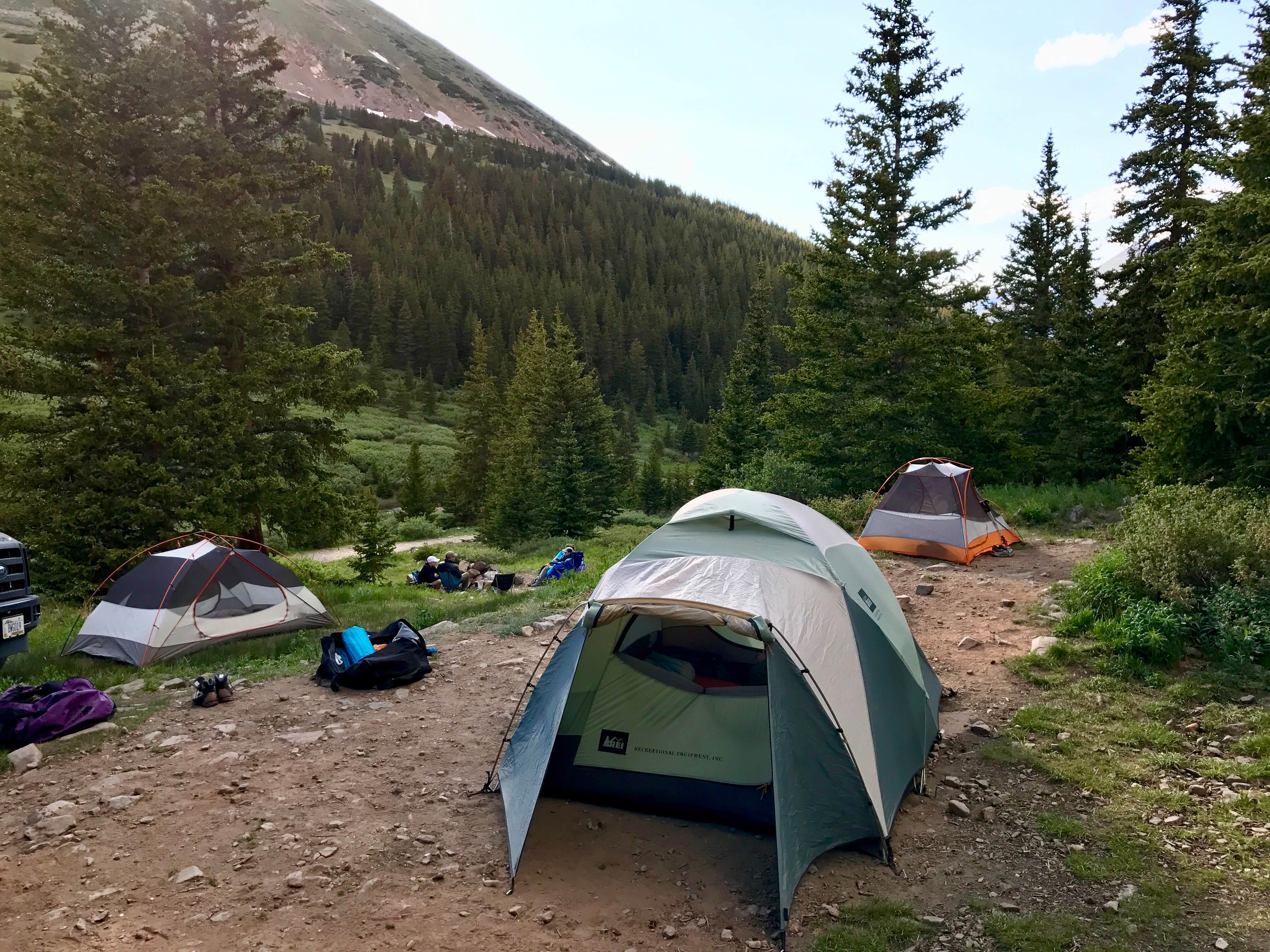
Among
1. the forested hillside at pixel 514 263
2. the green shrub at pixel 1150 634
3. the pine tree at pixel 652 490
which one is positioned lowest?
the pine tree at pixel 652 490

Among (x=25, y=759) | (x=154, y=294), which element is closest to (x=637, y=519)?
(x=154, y=294)

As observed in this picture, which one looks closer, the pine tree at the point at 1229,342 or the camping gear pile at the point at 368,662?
the camping gear pile at the point at 368,662

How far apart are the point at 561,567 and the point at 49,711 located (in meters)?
10.5

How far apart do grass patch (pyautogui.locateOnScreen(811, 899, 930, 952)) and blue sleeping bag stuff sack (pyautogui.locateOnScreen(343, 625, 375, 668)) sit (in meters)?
5.86

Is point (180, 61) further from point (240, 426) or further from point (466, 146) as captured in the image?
point (466, 146)

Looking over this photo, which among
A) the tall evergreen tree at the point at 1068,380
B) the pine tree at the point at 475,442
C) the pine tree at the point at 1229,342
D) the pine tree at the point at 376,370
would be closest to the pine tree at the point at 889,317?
the tall evergreen tree at the point at 1068,380

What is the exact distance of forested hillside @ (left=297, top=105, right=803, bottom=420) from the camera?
9219cm

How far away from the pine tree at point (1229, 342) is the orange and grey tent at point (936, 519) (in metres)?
2.98

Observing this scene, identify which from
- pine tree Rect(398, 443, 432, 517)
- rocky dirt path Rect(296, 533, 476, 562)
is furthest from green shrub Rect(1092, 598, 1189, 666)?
pine tree Rect(398, 443, 432, 517)

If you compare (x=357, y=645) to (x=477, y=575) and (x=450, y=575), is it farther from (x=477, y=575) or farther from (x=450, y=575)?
(x=477, y=575)

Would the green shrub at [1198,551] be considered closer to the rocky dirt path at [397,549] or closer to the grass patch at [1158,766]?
the grass patch at [1158,766]

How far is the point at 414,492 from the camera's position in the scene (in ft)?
143

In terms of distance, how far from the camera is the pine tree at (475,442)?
45.7 meters

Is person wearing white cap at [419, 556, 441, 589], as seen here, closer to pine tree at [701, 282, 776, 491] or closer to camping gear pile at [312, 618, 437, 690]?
camping gear pile at [312, 618, 437, 690]
